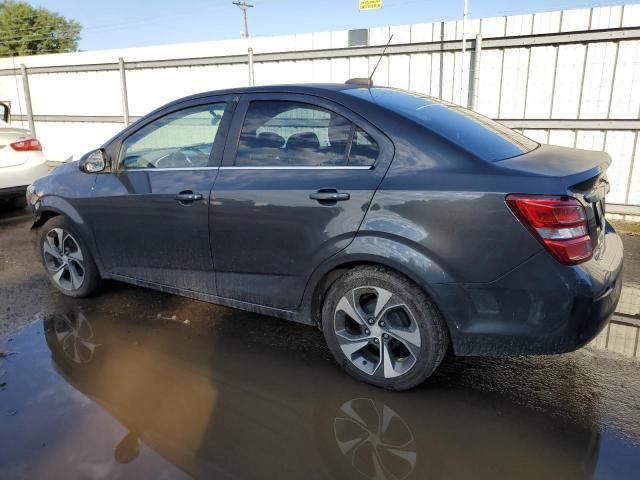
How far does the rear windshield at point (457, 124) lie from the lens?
282cm

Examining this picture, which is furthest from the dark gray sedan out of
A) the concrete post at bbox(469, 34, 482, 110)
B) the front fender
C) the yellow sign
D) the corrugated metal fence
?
the yellow sign

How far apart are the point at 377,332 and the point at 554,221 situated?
110cm

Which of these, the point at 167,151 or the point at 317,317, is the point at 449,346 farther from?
the point at 167,151

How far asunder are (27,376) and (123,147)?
68.6 inches

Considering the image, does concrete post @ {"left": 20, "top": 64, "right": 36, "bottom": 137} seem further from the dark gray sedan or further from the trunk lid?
the trunk lid

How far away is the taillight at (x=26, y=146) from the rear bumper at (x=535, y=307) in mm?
6613

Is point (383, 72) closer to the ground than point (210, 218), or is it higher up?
higher up

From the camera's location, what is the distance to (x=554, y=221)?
7.91 ft

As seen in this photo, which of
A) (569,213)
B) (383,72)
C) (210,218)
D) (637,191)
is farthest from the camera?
(383,72)

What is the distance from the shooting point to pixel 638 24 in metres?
5.97

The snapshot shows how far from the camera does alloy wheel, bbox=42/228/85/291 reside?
4270 millimetres

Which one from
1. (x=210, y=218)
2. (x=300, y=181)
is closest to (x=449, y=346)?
(x=300, y=181)

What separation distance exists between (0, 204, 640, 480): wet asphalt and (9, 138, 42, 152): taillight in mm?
4068

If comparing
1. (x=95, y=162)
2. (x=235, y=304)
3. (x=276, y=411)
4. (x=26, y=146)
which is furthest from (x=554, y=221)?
(x=26, y=146)
